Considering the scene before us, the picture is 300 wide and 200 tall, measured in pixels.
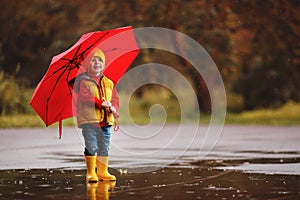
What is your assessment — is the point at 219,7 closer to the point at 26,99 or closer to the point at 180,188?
the point at 26,99

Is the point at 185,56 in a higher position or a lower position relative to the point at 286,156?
higher

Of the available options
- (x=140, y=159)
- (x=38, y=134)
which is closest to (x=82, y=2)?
(x=38, y=134)

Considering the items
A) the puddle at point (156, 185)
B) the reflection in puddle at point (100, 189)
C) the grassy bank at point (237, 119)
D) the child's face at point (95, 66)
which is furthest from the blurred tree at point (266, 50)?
the reflection in puddle at point (100, 189)

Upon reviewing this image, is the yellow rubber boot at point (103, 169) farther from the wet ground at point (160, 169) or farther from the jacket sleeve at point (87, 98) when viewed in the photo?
the jacket sleeve at point (87, 98)

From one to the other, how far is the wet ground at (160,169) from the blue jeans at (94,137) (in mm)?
396

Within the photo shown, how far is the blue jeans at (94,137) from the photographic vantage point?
1065 centimetres

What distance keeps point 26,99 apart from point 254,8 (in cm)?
850

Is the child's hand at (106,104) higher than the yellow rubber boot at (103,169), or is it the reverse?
the child's hand at (106,104)

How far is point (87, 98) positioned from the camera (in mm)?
10602

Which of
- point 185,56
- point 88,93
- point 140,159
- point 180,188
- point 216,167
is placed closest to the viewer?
point 180,188

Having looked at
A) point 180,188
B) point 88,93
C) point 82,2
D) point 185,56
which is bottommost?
point 180,188

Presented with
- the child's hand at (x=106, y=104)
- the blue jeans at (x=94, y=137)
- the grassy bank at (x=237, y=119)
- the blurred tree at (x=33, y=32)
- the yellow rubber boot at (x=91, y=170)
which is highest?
the blurred tree at (x=33, y=32)

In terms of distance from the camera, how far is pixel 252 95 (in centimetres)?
3941

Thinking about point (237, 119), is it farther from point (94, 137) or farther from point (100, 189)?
point (100, 189)
